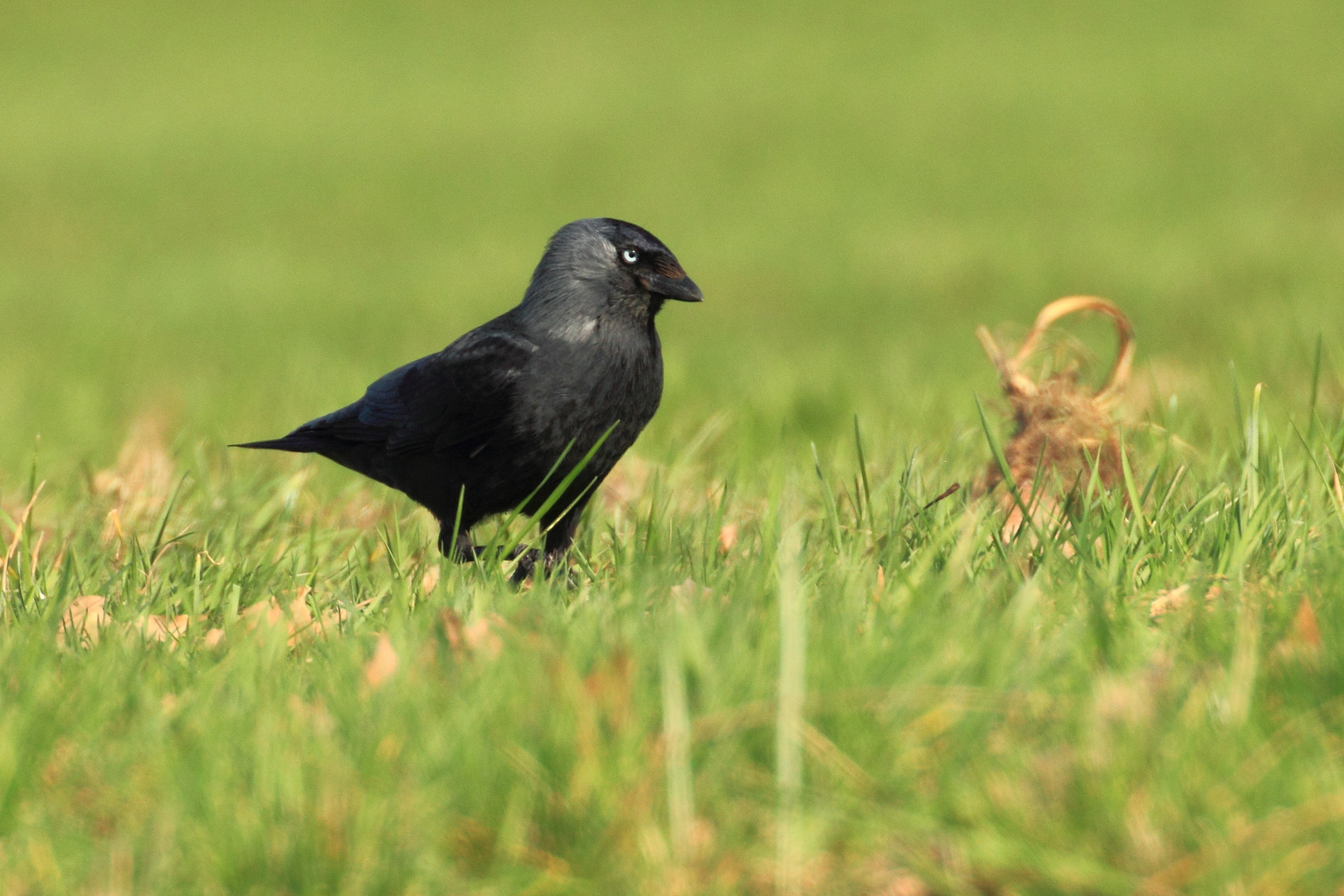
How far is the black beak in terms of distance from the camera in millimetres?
3955

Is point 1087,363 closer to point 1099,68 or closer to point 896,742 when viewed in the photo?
point 896,742

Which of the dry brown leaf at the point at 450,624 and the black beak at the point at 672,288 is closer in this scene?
the dry brown leaf at the point at 450,624

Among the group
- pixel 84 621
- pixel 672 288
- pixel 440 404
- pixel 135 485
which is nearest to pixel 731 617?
pixel 84 621

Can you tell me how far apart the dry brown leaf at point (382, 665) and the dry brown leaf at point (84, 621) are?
2.10 feet

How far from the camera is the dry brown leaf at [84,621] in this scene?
8.44 feet

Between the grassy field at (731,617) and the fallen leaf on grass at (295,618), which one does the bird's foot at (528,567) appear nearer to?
the grassy field at (731,617)

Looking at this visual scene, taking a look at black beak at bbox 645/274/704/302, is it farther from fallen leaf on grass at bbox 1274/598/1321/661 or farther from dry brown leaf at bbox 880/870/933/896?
dry brown leaf at bbox 880/870/933/896

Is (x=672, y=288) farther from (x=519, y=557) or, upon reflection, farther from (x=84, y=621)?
(x=84, y=621)

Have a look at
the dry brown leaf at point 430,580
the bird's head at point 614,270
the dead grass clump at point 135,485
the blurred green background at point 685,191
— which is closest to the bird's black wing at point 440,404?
the bird's head at point 614,270

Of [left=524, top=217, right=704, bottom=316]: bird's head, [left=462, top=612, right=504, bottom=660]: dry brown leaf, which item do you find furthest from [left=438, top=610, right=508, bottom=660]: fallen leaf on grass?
[left=524, top=217, right=704, bottom=316]: bird's head

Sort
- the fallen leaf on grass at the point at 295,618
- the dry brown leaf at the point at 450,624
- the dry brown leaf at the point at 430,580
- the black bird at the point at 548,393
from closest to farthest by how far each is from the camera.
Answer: the dry brown leaf at the point at 450,624 < the fallen leaf on grass at the point at 295,618 < the dry brown leaf at the point at 430,580 < the black bird at the point at 548,393

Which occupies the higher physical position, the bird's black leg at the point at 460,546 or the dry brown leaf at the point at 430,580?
the dry brown leaf at the point at 430,580

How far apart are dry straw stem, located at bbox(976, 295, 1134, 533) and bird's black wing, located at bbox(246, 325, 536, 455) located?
1349 millimetres

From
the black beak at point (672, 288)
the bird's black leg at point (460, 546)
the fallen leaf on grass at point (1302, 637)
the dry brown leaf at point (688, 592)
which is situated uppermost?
the black beak at point (672, 288)
